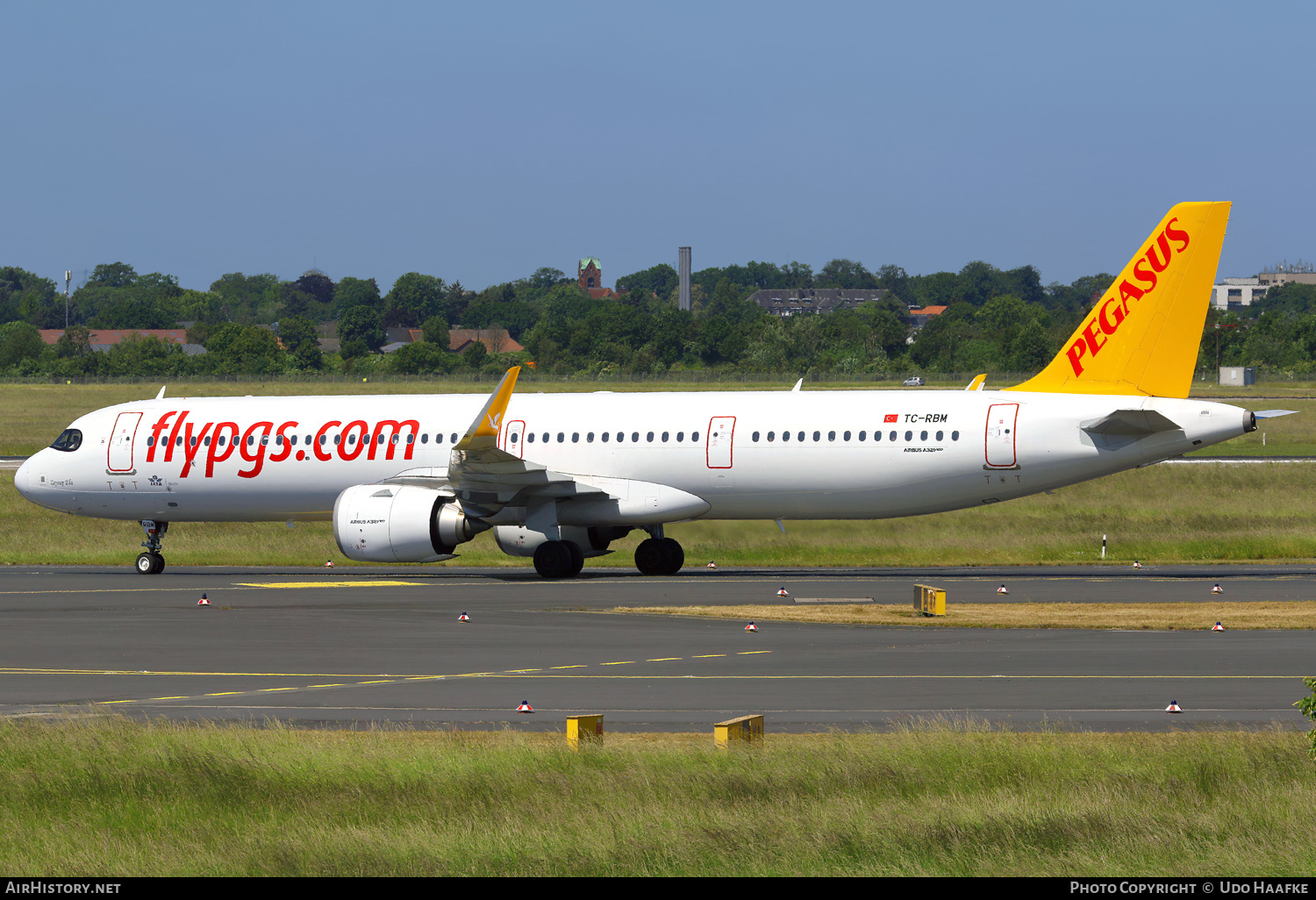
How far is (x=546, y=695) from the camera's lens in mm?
18484

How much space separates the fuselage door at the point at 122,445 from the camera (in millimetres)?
37594

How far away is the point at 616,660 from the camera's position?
846 inches

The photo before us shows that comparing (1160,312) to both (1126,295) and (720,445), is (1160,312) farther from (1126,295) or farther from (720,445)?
(720,445)

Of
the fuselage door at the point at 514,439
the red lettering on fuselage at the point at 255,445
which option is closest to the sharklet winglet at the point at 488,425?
the fuselage door at the point at 514,439

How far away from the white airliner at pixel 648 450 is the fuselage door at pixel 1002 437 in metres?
0.04

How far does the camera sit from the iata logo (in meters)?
32.7

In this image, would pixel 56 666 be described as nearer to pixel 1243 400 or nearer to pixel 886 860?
pixel 886 860

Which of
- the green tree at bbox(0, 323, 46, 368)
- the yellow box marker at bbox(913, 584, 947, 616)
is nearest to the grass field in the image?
the yellow box marker at bbox(913, 584, 947, 616)

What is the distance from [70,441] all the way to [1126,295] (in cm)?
2454

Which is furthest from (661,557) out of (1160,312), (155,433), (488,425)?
(155,433)

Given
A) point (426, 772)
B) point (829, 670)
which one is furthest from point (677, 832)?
point (829, 670)

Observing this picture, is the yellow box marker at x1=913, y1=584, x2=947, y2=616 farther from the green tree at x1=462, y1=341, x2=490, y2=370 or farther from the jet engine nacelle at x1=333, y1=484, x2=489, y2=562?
the green tree at x1=462, y1=341, x2=490, y2=370

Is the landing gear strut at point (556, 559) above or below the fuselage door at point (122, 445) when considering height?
below

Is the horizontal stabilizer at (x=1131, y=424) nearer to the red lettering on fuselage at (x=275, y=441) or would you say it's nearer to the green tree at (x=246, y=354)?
the red lettering on fuselage at (x=275, y=441)
